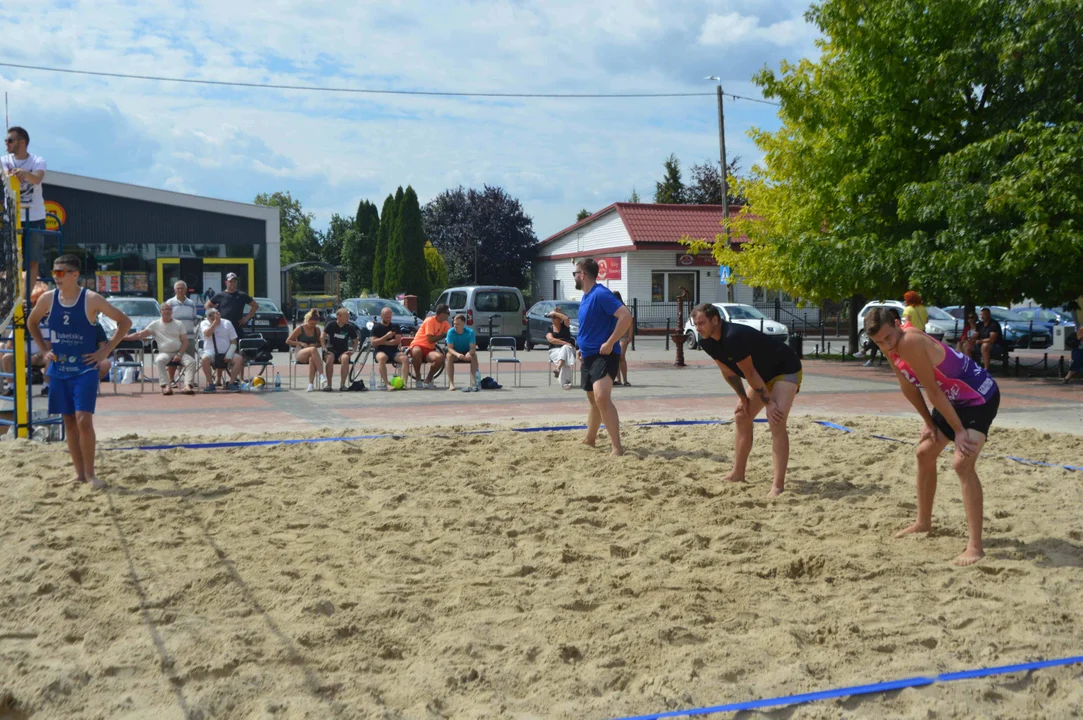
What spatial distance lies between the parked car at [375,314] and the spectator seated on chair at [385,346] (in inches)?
452

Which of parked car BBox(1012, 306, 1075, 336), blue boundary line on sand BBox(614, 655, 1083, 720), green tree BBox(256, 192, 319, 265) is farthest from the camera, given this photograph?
Answer: green tree BBox(256, 192, 319, 265)

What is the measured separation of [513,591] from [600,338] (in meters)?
4.20

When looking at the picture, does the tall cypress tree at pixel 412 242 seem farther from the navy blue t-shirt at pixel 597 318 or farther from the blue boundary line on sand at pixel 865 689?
the blue boundary line on sand at pixel 865 689

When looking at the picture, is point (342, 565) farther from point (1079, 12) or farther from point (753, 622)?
point (1079, 12)

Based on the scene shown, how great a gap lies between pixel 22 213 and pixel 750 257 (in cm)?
2063

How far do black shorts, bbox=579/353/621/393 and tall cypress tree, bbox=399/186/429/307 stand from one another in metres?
44.7

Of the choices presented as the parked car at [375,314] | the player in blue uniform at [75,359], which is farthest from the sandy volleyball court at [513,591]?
the parked car at [375,314]

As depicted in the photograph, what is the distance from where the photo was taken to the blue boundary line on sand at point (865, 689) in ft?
12.2

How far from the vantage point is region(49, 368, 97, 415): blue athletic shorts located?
7.30 meters

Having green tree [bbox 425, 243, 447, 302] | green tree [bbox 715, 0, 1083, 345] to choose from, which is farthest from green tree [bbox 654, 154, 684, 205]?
green tree [bbox 715, 0, 1083, 345]

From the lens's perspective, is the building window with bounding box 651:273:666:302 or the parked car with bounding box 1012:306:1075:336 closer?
the parked car with bounding box 1012:306:1075:336

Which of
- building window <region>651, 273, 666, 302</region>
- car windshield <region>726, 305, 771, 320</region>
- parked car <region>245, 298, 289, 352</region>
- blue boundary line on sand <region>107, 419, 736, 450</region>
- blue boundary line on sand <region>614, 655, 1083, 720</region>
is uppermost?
building window <region>651, 273, 666, 302</region>

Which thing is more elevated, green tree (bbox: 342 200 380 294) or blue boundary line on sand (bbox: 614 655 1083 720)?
green tree (bbox: 342 200 380 294)

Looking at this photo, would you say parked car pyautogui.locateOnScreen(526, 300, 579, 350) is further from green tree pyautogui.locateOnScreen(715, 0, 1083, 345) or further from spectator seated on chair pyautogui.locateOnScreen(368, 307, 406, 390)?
spectator seated on chair pyautogui.locateOnScreen(368, 307, 406, 390)
